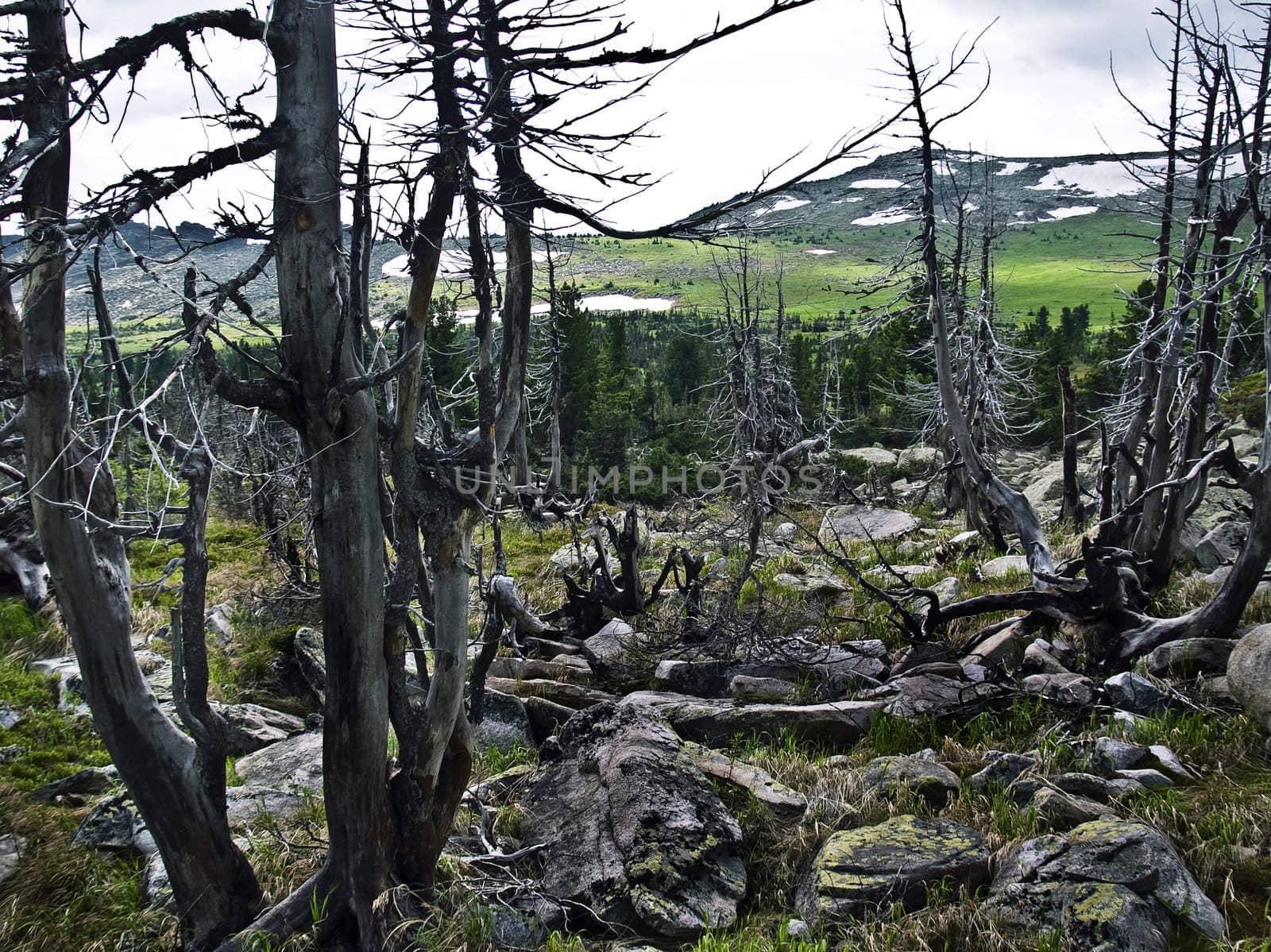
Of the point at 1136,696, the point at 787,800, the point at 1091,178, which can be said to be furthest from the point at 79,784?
the point at 1091,178

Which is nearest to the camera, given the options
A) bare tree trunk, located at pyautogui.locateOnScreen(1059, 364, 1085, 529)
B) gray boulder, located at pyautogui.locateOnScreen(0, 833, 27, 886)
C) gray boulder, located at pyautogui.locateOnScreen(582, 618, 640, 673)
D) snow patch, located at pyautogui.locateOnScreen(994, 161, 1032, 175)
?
gray boulder, located at pyautogui.locateOnScreen(0, 833, 27, 886)

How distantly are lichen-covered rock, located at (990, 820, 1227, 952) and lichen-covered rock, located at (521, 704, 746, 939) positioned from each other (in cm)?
139

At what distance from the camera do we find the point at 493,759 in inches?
257

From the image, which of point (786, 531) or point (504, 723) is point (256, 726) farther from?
point (786, 531)

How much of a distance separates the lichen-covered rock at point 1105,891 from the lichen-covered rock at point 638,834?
4.56 ft

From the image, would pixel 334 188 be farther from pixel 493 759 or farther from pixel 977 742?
pixel 977 742

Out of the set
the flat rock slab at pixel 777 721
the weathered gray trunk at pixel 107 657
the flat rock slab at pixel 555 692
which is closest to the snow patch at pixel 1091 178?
the flat rock slab at pixel 555 692

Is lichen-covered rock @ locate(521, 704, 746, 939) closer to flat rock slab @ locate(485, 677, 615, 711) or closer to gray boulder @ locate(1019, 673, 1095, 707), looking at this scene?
flat rock slab @ locate(485, 677, 615, 711)

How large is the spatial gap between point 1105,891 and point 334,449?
12.7ft

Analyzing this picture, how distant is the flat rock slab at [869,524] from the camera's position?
16.9 metres

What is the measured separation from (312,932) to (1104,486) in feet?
27.8

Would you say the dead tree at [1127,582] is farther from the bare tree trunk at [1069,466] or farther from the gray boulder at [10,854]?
the gray boulder at [10,854]

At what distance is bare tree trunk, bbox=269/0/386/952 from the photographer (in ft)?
12.1

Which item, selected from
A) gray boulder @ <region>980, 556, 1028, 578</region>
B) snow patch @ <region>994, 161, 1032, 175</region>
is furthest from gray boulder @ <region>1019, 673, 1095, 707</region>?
snow patch @ <region>994, 161, 1032, 175</region>
